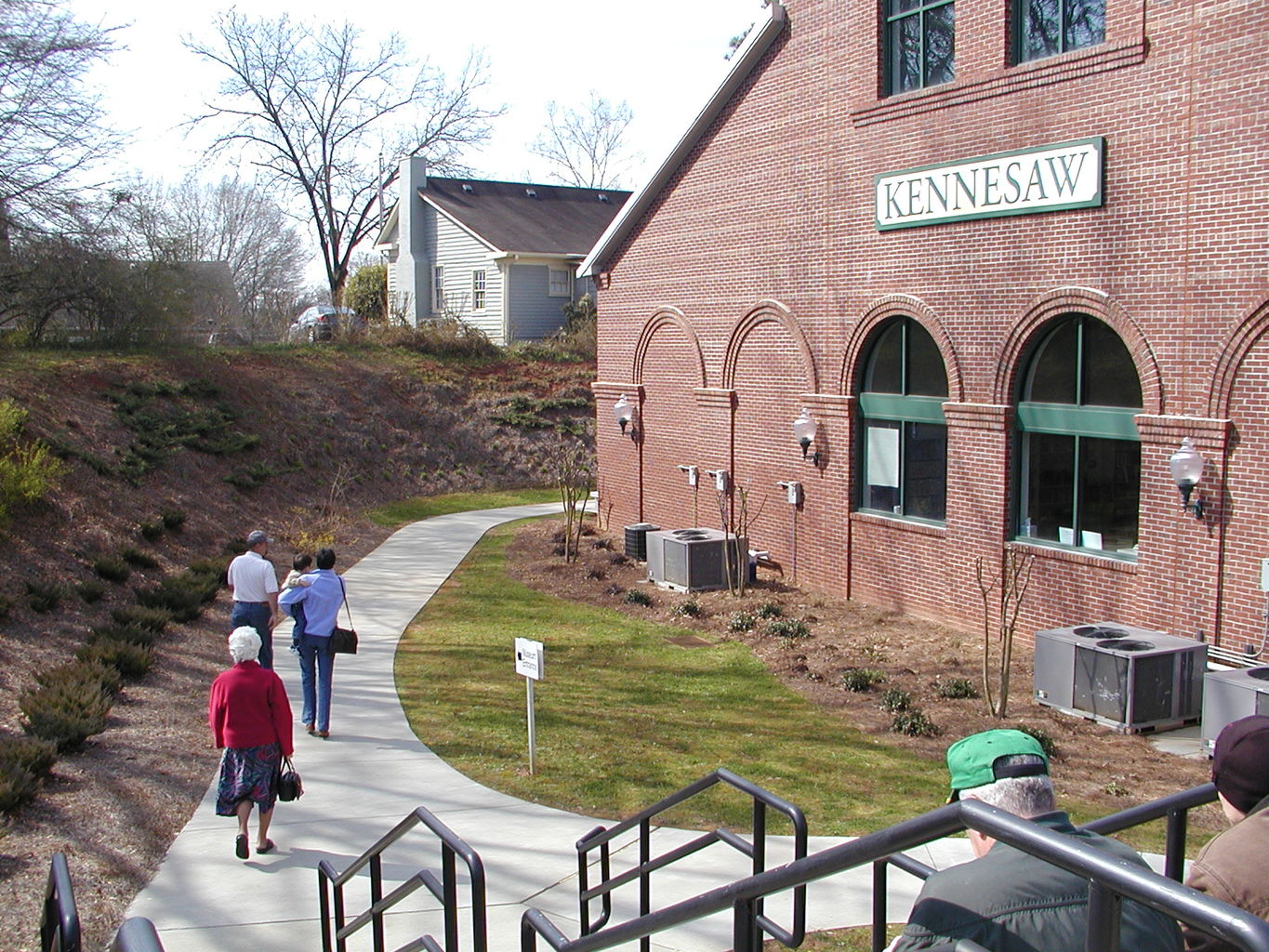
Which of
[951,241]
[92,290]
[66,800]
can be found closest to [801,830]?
[66,800]

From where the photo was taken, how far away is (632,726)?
11.7m

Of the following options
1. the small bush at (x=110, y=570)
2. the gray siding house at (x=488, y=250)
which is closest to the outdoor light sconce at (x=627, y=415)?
the small bush at (x=110, y=570)

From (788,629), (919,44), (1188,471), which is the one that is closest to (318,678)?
(788,629)

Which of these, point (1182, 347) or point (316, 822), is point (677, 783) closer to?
point (316, 822)

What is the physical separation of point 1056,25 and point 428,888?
1258cm

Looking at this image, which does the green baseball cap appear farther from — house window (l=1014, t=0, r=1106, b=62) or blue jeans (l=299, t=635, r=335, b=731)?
house window (l=1014, t=0, r=1106, b=62)

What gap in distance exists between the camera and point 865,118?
16.7m

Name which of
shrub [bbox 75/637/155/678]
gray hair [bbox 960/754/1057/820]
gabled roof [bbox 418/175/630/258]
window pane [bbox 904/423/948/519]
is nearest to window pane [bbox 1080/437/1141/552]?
window pane [bbox 904/423/948/519]

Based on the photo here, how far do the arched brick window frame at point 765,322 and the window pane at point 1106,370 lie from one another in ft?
15.8

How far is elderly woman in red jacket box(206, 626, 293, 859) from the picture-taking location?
8.07m

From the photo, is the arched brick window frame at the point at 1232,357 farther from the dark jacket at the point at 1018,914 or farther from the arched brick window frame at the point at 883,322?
the dark jacket at the point at 1018,914

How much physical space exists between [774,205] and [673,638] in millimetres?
7248

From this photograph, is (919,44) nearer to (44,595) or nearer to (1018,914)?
(44,595)

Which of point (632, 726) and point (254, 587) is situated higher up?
point (254, 587)
